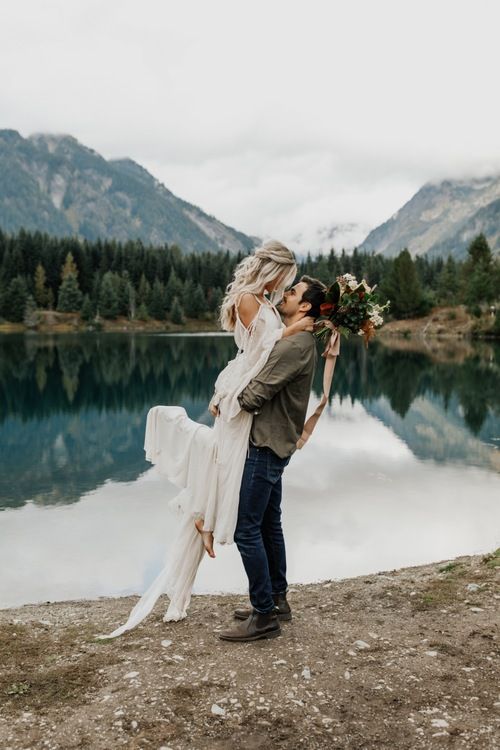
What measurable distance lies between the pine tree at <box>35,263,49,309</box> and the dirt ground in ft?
400

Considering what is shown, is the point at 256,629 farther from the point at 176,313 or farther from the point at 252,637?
the point at 176,313

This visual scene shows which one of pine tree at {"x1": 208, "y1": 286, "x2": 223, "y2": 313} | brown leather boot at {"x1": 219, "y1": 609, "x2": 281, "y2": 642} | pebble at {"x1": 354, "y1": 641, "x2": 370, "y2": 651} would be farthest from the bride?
pine tree at {"x1": 208, "y1": 286, "x2": 223, "y2": 313}

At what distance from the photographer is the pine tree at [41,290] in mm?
122750

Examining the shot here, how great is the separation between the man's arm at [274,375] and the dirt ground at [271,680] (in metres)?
2.44

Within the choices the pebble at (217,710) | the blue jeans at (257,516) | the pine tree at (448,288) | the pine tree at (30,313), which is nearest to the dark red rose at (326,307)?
the blue jeans at (257,516)

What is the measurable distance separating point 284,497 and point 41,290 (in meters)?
114

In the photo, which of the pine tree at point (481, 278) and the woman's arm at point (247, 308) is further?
the pine tree at point (481, 278)

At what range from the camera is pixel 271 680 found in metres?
5.66

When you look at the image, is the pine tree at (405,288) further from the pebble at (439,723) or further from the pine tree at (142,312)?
the pebble at (439,723)

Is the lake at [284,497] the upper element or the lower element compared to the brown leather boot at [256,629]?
lower

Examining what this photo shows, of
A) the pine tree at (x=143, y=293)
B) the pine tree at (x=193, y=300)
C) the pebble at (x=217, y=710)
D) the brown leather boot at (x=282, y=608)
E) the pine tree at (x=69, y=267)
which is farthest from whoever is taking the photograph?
the pine tree at (x=193, y=300)

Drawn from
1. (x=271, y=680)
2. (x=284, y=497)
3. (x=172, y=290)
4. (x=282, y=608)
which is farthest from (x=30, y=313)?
(x=271, y=680)

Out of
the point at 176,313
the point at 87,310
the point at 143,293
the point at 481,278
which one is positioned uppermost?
the point at 481,278

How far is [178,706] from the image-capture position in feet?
17.2
